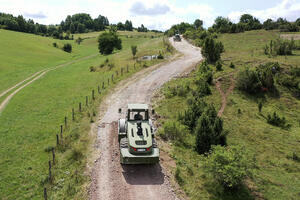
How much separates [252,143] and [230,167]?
10.4m

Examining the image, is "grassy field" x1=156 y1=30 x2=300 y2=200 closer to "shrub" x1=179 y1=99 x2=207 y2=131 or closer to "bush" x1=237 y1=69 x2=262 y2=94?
"bush" x1=237 y1=69 x2=262 y2=94

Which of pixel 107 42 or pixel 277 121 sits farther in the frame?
pixel 107 42

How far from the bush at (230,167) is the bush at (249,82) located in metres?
20.4

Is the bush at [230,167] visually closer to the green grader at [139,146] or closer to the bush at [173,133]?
the green grader at [139,146]

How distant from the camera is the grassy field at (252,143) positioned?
15.0 m

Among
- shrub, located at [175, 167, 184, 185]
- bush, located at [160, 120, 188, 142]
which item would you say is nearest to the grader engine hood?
shrub, located at [175, 167, 184, 185]

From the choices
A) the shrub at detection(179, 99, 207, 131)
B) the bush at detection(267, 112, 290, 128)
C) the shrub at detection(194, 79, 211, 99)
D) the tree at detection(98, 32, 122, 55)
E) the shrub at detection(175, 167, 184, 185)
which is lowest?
the shrub at detection(175, 167, 184, 185)

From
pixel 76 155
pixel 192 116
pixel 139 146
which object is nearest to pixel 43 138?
pixel 76 155

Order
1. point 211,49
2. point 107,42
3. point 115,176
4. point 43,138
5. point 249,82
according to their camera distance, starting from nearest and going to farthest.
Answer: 1. point 115,176
2. point 43,138
3. point 249,82
4. point 211,49
5. point 107,42

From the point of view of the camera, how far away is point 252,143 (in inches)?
891

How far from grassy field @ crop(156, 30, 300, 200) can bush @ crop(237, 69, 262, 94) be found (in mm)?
1168

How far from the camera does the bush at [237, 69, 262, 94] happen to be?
32.9 meters

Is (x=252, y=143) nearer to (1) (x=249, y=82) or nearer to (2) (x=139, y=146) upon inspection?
(1) (x=249, y=82)

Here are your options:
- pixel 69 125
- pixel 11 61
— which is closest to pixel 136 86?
pixel 69 125
